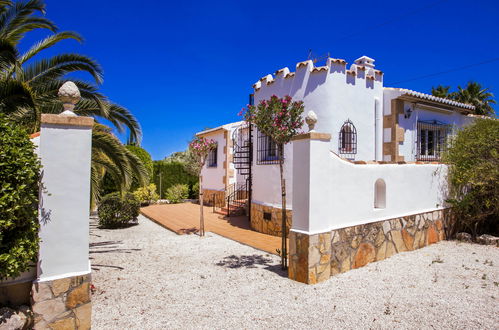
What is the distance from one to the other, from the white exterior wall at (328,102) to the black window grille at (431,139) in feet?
7.86

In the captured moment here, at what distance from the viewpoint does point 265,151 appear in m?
9.77

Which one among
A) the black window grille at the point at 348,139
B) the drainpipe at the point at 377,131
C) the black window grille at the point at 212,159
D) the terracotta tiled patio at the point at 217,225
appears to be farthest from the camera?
the black window grille at the point at 212,159

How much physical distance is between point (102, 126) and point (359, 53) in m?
8.20

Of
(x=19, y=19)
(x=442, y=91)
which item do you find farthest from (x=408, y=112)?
(x=442, y=91)

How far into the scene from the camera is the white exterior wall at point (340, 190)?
507 cm

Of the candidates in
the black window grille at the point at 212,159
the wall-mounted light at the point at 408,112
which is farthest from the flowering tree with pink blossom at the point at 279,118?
the black window grille at the point at 212,159

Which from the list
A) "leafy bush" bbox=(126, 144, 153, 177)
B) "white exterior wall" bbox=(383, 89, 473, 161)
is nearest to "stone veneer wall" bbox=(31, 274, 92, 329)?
"white exterior wall" bbox=(383, 89, 473, 161)

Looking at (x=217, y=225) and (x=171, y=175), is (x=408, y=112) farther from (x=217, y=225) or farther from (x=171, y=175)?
(x=171, y=175)

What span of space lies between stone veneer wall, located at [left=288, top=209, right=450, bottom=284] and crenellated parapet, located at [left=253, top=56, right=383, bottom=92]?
4382mm

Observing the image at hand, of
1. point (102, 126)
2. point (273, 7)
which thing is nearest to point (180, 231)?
point (102, 126)

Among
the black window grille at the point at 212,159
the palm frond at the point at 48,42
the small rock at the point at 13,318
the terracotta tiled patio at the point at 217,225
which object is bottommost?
the terracotta tiled patio at the point at 217,225

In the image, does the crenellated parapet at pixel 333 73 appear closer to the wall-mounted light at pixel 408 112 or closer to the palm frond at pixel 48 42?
the wall-mounted light at pixel 408 112

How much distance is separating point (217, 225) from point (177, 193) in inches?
331

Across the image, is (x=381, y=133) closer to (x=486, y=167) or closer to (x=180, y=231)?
(x=486, y=167)
